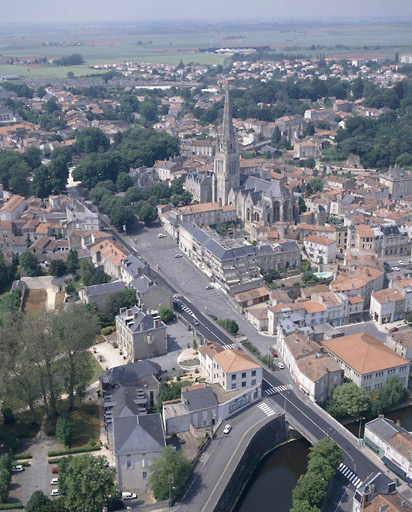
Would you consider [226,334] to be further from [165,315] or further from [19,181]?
[19,181]

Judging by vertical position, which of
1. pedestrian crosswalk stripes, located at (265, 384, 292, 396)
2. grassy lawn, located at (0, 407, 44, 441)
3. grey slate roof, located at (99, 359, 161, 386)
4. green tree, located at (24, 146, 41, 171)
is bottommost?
grassy lawn, located at (0, 407, 44, 441)

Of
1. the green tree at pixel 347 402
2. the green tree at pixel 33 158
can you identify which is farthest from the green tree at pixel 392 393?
the green tree at pixel 33 158

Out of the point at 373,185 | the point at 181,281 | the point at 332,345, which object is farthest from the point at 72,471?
the point at 373,185

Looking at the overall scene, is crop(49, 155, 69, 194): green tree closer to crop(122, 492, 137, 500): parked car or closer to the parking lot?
the parking lot

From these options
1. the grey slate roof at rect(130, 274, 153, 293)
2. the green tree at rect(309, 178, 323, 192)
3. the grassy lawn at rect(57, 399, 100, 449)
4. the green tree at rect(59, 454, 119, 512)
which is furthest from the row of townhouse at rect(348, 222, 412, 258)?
the green tree at rect(59, 454, 119, 512)

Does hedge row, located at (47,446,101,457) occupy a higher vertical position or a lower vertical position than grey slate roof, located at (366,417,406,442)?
lower

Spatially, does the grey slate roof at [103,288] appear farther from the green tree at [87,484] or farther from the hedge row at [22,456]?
A: the green tree at [87,484]

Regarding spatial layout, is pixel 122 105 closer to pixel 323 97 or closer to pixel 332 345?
pixel 323 97

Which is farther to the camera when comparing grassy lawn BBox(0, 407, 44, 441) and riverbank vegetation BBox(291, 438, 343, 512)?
grassy lawn BBox(0, 407, 44, 441)
